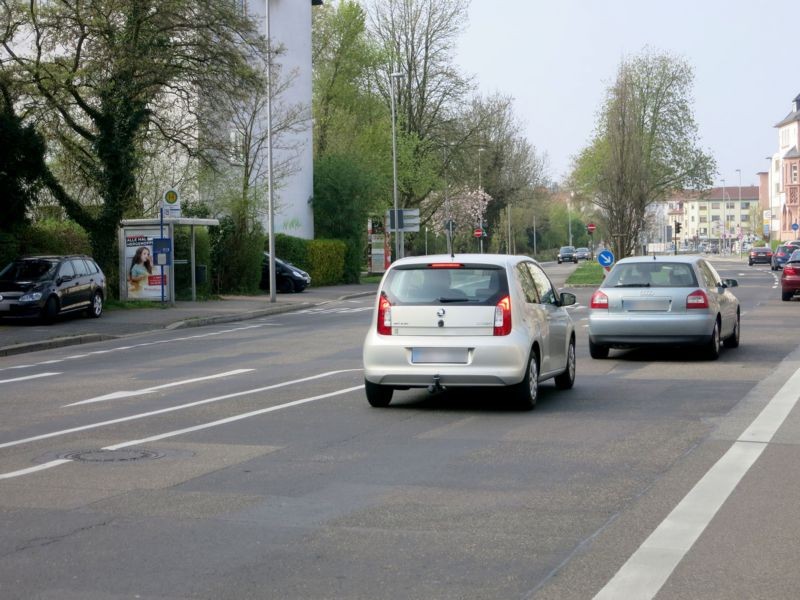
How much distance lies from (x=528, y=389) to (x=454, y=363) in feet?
2.65

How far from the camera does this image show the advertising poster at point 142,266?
35.2 m

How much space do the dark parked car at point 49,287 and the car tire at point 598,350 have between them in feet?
46.2

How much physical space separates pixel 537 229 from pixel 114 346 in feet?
340

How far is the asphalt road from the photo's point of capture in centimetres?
582

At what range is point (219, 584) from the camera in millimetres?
5660

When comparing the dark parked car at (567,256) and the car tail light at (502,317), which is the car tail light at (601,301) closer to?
the car tail light at (502,317)

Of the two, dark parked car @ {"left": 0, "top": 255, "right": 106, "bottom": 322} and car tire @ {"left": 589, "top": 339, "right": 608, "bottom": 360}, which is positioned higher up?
dark parked car @ {"left": 0, "top": 255, "right": 106, "bottom": 322}

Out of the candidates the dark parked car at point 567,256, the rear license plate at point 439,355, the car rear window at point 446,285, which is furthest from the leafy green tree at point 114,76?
the dark parked car at point 567,256

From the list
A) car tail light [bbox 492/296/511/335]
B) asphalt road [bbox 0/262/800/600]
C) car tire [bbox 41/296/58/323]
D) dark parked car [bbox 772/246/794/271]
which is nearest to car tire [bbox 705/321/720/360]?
asphalt road [bbox 0/262/800/600]

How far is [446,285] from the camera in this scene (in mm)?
12312

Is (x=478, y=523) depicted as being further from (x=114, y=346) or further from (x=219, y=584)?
(x=114, y=346)

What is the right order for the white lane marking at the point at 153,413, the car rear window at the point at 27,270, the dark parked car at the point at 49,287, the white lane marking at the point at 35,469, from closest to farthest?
the white lane marking at the point at 35,469
the white lane marking at the point at 153,413
the dark parked car at the point at 49,287
the car rear window at the point at 27,270

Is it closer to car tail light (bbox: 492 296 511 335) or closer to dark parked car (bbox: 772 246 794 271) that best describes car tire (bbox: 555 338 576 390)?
car tail light (bbox: 492 296 511 335)

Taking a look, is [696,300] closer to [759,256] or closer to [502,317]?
[502,317]
